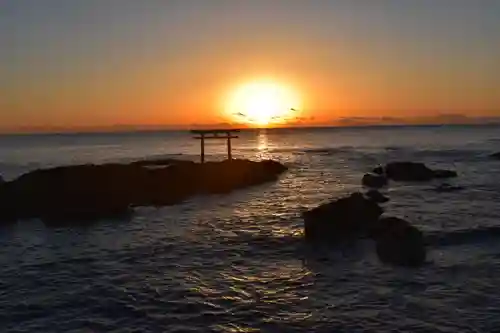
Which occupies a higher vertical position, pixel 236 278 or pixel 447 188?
pixel 447 188

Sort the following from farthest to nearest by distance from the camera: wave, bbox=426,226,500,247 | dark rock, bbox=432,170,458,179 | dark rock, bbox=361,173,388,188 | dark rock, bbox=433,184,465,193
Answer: dark rock, bbox=432,170,458,179 → dark rock, bbox=361,173,388,188 → dark rock, bbox=433,184,465,193 → wave, bbox=426,226,500,247

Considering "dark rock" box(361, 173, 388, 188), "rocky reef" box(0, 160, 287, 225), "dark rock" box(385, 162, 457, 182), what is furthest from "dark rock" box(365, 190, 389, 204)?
"dark rock" box(385, 162, 457, 182)

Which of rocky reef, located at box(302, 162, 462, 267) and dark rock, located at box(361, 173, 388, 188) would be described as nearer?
rocky reef, located at box(302, 162, 462, 267)

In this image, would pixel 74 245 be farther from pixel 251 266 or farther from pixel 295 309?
pixel 295 309

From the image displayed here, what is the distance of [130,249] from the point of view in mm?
19516

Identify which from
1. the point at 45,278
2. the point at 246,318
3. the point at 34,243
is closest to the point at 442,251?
the point at 246,318

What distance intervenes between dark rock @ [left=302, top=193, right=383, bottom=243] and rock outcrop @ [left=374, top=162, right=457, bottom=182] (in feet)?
69.2

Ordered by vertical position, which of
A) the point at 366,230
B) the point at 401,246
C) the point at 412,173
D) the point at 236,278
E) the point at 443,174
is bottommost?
the point at 236,278

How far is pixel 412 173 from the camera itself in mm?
42438

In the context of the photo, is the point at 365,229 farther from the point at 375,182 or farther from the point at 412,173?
the point at 412,173

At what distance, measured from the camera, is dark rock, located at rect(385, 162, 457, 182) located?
137 feet

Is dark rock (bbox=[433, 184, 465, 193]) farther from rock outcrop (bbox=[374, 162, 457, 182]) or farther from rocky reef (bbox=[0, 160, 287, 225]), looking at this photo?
rocky reef (bbox=[0, 160, 287, 225])

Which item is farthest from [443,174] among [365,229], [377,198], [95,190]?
[95,190]

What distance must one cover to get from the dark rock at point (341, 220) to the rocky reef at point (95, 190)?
37.8 feet
